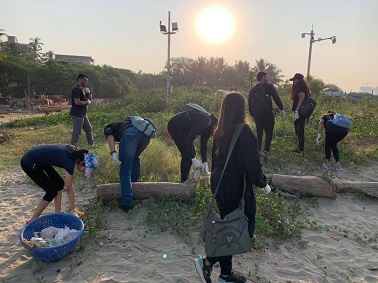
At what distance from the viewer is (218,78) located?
4556 centimetres

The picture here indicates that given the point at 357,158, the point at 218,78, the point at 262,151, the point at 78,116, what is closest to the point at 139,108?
the point at 78,116

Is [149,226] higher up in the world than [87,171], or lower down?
lower down

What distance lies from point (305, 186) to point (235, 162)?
2760 millimetres

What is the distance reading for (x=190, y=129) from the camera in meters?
4.09

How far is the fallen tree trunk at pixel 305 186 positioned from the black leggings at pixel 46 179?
320 centimetres

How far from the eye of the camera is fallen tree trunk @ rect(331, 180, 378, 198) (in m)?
4.79

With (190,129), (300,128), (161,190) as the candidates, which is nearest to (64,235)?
(161,190)

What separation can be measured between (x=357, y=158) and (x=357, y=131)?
265 centimetres

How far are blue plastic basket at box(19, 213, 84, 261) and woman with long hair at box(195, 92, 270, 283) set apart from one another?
5.20 feet

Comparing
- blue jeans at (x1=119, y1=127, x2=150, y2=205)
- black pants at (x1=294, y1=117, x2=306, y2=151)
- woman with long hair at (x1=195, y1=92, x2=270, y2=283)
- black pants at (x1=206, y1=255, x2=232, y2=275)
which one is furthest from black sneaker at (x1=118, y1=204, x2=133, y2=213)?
black pants at (x1=294, y1=117, x2=306, y2=151)

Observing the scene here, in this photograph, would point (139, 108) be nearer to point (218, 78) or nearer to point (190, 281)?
point (190, 281)

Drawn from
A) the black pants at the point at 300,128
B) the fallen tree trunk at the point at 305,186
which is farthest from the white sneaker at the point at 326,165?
the fallen tree trunk at the point at 305,186

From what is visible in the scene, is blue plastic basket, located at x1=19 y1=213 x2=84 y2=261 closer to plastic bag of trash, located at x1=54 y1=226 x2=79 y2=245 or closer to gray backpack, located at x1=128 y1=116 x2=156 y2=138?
plastic bag of trash, located at x1=54 y1=226 x2=79 y2=245

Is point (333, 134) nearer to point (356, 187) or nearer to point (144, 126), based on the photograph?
point (356, 187)
